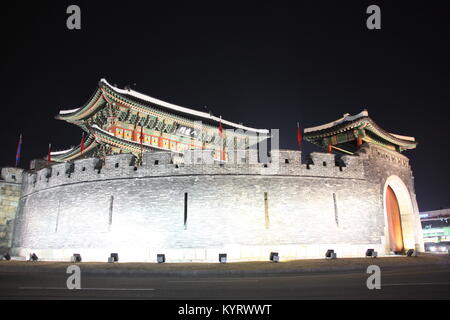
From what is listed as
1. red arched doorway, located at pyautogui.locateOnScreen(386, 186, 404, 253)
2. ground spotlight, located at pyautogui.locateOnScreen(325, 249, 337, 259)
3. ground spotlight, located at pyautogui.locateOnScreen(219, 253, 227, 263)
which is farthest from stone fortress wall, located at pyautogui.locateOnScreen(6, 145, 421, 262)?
red arched doorway, located at pyautogui.locateOnScreen(386, 186, 404, 253)

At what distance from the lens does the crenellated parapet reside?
40.9 feet

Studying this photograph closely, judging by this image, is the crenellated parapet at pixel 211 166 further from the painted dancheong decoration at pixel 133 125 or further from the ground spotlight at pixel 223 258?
the painted dancheong decoration at pixel 133 125

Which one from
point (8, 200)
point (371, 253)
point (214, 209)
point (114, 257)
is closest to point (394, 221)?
point (371, 253)

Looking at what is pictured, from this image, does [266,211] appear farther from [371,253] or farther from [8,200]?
[8,200]

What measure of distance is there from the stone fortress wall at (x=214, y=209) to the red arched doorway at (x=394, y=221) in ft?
6.87

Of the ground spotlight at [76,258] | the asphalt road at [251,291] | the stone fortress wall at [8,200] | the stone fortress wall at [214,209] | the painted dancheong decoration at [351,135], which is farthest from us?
the stone fortress wall at [8,200]

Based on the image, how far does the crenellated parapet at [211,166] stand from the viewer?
12.5m

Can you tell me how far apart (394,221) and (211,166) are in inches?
385

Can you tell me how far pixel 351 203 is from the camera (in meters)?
13.2

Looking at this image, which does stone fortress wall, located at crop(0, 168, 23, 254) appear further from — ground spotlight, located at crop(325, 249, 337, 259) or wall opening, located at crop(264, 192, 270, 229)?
ground spotlight, located at crop(325, 249, 337, 259)

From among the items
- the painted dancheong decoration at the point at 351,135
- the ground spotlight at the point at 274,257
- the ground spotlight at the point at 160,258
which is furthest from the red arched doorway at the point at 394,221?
the ground spotlight at the point at 160,258
